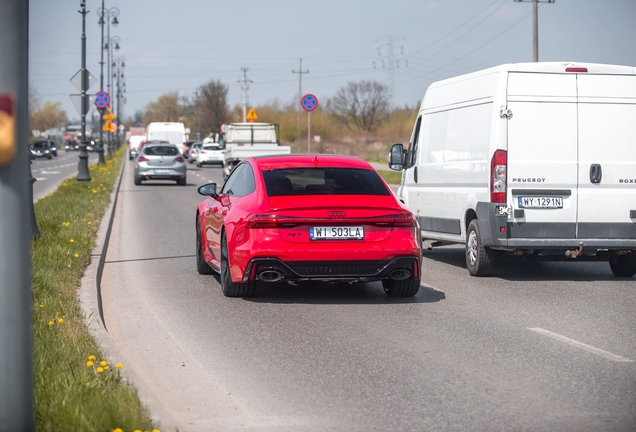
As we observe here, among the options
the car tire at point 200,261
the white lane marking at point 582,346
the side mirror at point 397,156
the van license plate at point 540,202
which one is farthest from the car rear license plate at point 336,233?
the side mirror at point 397,156

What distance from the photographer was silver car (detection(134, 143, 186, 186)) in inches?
1387

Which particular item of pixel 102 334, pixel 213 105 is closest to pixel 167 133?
pixel 213 105

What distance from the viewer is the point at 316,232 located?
29.0 ft

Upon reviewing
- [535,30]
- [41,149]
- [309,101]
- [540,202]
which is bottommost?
[540,202]

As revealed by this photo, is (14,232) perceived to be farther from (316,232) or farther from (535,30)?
(535,30)

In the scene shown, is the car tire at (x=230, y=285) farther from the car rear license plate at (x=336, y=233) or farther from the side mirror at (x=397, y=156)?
the side mirror at (x=397, y=156)

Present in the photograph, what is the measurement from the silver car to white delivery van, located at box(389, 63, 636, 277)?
25.2 metres

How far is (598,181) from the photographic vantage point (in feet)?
35.7

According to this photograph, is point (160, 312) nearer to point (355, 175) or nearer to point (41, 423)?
point (355, 175)

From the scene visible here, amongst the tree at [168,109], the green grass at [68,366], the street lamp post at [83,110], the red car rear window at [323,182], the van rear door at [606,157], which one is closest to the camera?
the green grass at [68,366]

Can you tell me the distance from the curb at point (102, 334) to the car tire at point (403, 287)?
114 inches

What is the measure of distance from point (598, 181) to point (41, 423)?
7.93 meters

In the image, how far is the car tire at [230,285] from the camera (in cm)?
942

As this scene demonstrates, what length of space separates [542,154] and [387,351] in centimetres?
463
